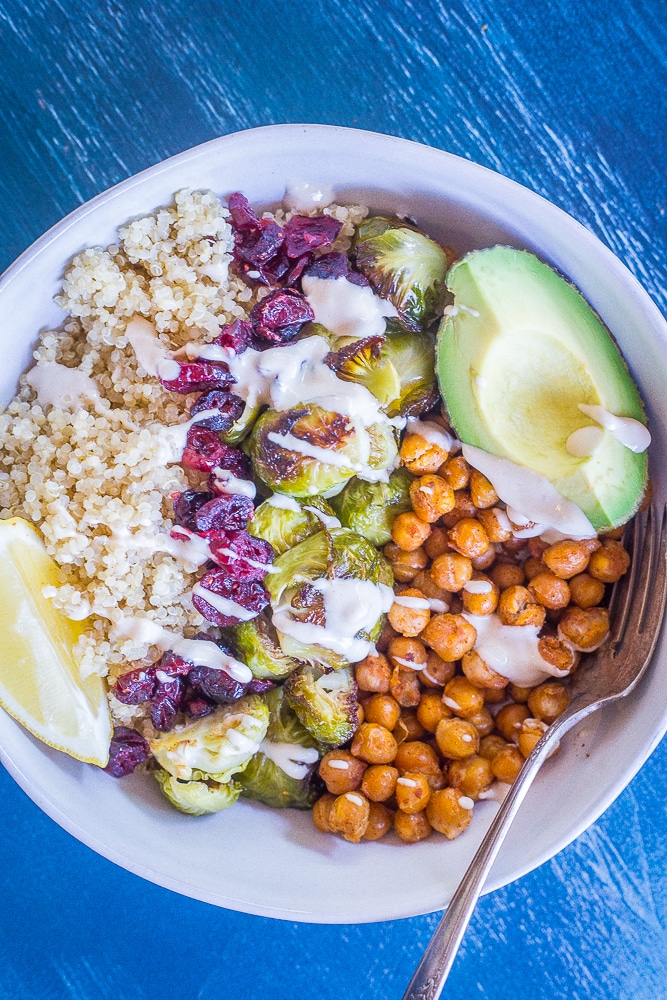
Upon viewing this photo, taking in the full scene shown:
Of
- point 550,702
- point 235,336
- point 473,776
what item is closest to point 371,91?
point 235,336

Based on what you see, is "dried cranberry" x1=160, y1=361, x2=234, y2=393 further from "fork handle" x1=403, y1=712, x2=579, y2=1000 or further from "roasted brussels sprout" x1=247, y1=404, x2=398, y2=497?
"fork handle" x1=403, y1=712, x2=579, y2=1000

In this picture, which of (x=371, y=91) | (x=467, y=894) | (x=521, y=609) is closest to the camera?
(x=467, y=894)

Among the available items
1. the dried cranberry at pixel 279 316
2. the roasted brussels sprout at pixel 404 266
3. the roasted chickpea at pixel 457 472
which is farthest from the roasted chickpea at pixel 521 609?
the dried cranberry at pixel 279 316

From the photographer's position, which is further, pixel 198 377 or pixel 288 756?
pixel 288 756

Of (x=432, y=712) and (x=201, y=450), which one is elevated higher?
(x=201, y=450)

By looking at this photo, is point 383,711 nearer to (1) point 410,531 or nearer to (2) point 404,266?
(1) point 410,531

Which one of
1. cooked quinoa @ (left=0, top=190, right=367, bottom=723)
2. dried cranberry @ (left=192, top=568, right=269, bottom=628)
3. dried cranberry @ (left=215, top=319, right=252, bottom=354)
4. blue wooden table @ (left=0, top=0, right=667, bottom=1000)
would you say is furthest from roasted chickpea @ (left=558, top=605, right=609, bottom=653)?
dried cranberry @ (left=215, top=319, right=252, bottom=354)
